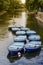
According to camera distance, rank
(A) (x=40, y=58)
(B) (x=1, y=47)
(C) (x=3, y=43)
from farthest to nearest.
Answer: (C) (x=3, y=43) → (B) (x=1, y=47) → (A) (x=40, y=58)

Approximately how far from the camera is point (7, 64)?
20453 millimetres

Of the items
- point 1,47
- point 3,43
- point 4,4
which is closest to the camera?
point 1,47

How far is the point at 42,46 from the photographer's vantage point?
84.8ft

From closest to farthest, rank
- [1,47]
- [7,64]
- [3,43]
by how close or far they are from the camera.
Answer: [7,64] < [1,47] < [3,43]

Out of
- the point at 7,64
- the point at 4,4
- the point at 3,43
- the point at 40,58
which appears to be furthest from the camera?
the point at 4,4

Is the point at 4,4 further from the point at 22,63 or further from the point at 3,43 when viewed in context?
the point at 22,63

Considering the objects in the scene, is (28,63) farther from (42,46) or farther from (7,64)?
(42,46)

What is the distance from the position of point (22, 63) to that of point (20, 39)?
239 inches

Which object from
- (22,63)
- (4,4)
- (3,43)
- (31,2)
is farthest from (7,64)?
(4,4)

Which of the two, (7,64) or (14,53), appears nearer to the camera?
(7,64)

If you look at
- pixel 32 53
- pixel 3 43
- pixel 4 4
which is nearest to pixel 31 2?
pixel 4 4

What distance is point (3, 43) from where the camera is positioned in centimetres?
2766

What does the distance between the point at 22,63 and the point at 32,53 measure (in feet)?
9.44

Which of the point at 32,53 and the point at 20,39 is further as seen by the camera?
the point at 20,39
